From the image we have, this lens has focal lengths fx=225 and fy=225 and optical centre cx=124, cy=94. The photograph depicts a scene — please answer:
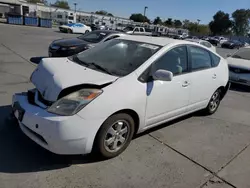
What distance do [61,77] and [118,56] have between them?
3.46 feet

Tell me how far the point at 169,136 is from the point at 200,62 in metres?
1.47

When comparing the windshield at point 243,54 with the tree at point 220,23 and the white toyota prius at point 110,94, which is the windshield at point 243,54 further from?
the tree at point 220,23

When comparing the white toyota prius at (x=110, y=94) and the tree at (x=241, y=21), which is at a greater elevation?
the tree at (x=241, y=21)

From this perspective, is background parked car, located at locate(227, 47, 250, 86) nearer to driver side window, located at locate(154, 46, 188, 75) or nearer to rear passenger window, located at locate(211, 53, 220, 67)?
rear passenger window, located at locate(211, 53, 220, 67)

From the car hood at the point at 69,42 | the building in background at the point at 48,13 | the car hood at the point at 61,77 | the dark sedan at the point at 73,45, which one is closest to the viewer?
the car hood at the point at 61,77

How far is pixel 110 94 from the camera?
8.68ft

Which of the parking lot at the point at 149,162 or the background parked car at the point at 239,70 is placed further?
the background parked car at the point at 239,70

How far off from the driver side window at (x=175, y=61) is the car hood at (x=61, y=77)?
83 centimetres

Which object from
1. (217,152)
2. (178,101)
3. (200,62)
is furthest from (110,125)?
(200,62)

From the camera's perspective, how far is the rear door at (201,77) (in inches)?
152

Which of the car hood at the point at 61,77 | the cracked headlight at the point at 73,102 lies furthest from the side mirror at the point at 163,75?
the cracked headlight at the point at 73,102

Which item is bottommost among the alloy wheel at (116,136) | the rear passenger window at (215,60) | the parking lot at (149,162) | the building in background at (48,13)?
the parking lot at (149,162)

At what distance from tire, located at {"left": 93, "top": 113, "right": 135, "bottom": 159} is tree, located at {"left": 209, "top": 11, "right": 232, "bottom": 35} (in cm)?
8614

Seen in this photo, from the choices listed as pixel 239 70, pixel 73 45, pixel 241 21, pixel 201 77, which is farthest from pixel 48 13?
pixel 241 21
